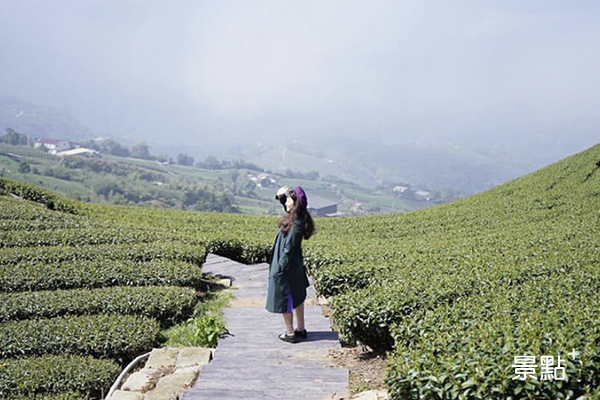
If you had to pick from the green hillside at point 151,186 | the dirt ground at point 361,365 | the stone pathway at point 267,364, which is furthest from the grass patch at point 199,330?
the green hillside at point 151,186

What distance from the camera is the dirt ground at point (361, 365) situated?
5379 millimetres

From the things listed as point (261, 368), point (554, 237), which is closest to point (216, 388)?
point (261, 368)

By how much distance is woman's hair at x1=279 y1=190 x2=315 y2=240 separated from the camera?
657 centimetres

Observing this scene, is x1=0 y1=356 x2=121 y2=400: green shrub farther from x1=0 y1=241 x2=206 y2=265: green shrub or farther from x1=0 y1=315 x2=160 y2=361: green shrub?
x1=0 y1=241 x2=206 y2=265: green shrub

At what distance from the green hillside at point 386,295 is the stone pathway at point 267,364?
53 centimetres

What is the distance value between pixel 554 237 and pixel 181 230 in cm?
949

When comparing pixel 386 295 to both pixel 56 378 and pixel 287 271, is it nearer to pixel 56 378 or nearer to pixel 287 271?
pixel 287 271

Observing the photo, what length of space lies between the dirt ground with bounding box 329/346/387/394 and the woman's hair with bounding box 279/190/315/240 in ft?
4.74

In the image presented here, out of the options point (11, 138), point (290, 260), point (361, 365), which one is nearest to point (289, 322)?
point (290, 260)

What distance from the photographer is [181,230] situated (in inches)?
606

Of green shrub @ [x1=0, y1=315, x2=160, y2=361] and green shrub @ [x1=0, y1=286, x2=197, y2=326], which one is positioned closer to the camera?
green shrub @ [x1=0, y1=315, x2=160, y2=361]

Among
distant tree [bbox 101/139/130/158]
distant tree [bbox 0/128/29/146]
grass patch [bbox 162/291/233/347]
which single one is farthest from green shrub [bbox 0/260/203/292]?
distant tree [bbox 101/139/130/158]

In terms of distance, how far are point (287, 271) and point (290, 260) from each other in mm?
149

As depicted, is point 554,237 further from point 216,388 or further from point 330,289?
point 216,388
